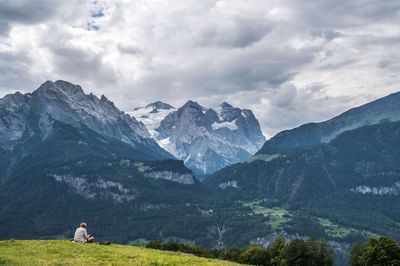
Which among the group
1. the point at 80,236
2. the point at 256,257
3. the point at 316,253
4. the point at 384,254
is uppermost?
the point at 80,236

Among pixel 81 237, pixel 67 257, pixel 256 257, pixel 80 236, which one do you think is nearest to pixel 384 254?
pixel 81 237

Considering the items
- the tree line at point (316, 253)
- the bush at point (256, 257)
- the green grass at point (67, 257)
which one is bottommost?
the bush at point (256, 257)

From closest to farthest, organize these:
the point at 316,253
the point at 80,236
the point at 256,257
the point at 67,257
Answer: the point at 67,257 → the point at 80,236 → the point at 316,253 → the point at 256,257

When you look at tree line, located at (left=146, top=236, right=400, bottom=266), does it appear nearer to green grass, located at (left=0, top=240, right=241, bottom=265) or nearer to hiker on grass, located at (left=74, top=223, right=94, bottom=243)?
green grass, located at (left=0, top=240, right=241, bottom=265)

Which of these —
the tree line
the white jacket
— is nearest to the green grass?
the white jacket

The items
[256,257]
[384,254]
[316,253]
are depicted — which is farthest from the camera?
[256,257]

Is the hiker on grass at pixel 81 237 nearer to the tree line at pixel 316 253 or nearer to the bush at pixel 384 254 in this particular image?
the bush at pixel 384 254

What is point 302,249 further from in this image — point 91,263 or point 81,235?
point 91,263

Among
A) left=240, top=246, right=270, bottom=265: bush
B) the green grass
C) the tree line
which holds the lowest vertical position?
left=240, top=246, right=270, bottom=265: bush

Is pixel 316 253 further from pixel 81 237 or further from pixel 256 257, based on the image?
pixel 81 237

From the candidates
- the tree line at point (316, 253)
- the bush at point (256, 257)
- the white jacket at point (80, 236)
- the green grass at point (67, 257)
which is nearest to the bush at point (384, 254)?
the tree line at point (316, 253)

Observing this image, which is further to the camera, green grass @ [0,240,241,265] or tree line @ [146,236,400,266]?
tree line @ [146,236,400,266]

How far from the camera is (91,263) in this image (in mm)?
36812

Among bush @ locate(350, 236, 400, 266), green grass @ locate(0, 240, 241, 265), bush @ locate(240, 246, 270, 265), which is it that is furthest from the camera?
bush @ locate(240, 246, 270, 265)
